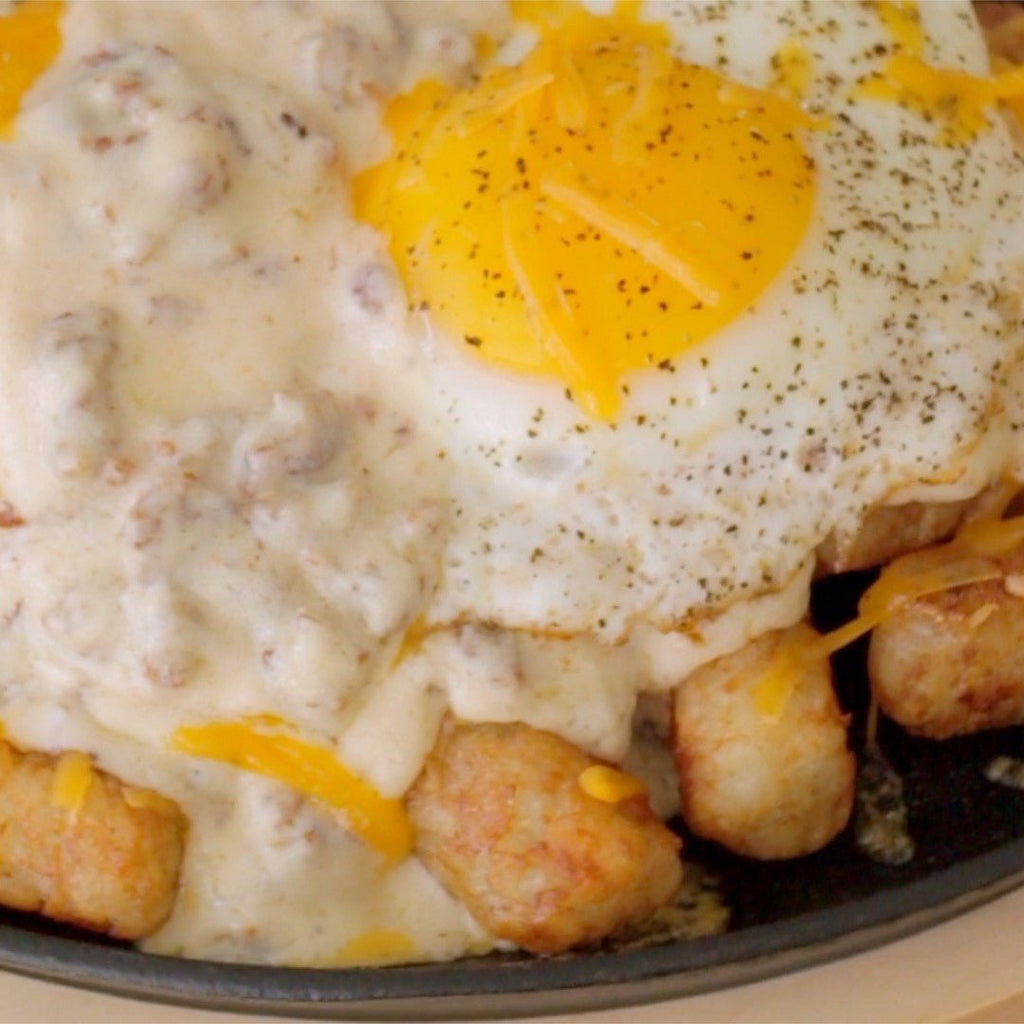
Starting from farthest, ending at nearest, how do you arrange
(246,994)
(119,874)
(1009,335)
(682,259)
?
(1009,335) < (682,259) < (119,874) < (246,994)

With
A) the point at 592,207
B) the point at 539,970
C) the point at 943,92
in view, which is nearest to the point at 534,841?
the point at 539,970

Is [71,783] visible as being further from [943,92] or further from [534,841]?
[943,92]

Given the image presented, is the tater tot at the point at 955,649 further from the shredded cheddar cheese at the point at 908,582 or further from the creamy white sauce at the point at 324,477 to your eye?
the creamy white sauce at the point at 324,477

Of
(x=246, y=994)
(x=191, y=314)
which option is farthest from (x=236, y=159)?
(x=246, y=994)

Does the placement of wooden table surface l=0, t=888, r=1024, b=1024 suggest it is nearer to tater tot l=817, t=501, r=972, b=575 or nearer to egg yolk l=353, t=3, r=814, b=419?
tater tot l=817, t=501, r=972, b=575

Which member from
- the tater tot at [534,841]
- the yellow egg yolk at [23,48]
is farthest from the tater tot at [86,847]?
the yellow egg yolk at [23,48]

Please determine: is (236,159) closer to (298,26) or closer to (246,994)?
(298,26)

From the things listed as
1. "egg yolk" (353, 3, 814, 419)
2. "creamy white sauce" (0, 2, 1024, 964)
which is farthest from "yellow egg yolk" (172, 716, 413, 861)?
"egg yolk" (353, 3, 814, 419)
